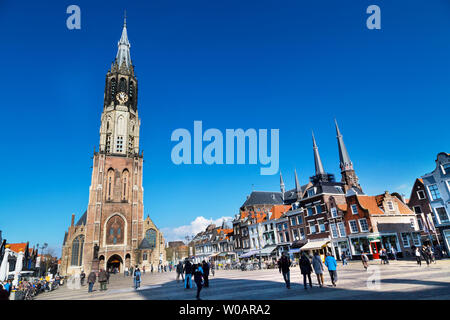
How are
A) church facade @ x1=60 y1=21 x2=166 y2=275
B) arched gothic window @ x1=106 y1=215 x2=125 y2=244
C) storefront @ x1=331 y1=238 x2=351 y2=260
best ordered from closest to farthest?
storefront @ x1=331 y1=238 x2=351 y2=260, church facade @ x1=60 y1=21 x2=166 y2=275, arched gothic window @ x1=106 y1=215 x2=125 y2=244

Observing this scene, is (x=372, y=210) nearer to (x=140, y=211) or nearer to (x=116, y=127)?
(x=140, y=211)

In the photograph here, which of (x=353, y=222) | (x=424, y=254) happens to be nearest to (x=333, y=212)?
(x=353, y=222)

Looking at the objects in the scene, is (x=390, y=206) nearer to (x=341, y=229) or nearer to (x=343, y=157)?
(x=341, y=229)

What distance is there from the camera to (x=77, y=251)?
2104 inches

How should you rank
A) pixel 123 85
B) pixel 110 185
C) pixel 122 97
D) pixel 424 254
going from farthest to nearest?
pixel 123 85
pixel 122 97
pixel 110 185
pixel 424 254

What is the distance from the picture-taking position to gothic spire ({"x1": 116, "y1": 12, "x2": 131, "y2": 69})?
216 ft

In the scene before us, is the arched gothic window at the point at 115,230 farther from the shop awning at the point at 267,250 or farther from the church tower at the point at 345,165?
the church tower at the point at 345,165

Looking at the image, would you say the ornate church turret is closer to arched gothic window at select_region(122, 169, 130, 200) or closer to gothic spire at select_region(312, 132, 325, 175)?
arched gothic window at select_region(122, 169, 130, 200)

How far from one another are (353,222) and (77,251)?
51.8 meters

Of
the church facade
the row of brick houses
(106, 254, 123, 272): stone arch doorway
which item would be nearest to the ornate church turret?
the church facade

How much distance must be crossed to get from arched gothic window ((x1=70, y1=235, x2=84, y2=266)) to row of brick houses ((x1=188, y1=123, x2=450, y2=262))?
32324mm

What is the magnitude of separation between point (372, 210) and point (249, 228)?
25660mm

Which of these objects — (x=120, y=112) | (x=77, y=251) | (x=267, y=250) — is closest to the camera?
(x=267, y=250)
